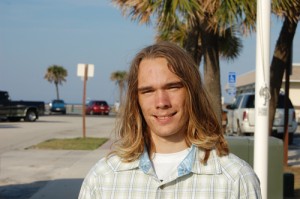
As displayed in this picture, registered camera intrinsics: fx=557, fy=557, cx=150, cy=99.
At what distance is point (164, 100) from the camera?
2152mm

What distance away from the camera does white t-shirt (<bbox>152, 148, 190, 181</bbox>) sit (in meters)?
2.12

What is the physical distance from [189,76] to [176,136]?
241 millimetres

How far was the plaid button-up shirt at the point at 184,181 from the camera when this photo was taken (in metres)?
2.02

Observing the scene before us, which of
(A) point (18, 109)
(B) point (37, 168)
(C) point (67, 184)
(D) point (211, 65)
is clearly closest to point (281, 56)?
(D) point (211, 65)

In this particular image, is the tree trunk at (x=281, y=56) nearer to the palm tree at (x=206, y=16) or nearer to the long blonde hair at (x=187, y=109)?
the palm tree at (x=206, y=16)

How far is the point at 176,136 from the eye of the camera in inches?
86.1

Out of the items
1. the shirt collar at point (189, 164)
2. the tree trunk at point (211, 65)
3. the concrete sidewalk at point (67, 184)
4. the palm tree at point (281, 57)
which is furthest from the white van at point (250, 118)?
the shirt collar at point (189, 164)

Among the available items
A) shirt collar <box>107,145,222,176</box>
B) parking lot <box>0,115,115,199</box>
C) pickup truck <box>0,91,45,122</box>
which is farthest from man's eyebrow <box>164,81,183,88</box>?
pickup truck <box>0,91,45,122</box>

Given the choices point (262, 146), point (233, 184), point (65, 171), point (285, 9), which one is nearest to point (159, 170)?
Result: point (233, 184)

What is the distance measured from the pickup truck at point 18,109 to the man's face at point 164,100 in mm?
28844

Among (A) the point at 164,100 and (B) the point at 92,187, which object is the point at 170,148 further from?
(B) the point at 92,187

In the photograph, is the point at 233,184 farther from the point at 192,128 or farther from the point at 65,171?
the point at 65,171

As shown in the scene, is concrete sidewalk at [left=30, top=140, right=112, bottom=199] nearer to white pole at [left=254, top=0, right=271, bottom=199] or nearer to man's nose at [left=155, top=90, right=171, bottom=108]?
white pole at [left=254, top=0, right=271, bottom=199]

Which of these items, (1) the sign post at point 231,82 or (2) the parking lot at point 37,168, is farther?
(1) the sign post at point 231,82
